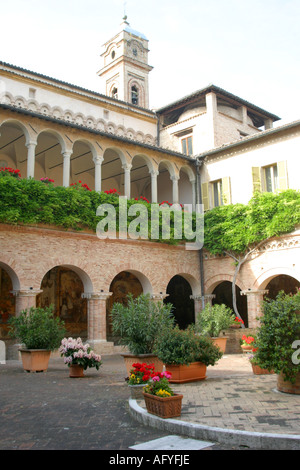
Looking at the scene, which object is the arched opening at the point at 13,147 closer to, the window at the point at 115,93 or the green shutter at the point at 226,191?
the green shutter at the point at 226,191

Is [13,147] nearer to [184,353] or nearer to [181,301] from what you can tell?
[181,301]

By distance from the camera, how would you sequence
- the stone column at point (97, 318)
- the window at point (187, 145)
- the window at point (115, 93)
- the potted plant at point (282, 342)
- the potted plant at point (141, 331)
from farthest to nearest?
the window at point (115, 93) < the window at point (187, 145) < the stone column at point (97, 318) < the potted plant at point (141, 331) < the potted plant at point (282, 342)

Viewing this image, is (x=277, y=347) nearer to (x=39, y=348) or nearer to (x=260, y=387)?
(x=260, y=387)

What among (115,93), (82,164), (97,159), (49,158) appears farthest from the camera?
(115,93)

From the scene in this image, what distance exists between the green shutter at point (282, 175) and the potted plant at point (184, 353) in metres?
10.6

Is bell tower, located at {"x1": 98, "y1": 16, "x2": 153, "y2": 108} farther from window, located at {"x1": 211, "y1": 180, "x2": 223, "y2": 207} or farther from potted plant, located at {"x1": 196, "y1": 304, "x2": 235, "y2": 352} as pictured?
potted plant, located at {"x1": 196, "y1": 304, "x2": 235, "y2": 352}

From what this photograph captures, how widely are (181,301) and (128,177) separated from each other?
8.01m

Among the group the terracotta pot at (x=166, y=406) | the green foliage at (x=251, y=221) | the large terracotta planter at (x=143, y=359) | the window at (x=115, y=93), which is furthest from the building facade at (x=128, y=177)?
the terracotta pot at (x=166, y=406)

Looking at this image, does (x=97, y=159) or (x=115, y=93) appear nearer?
(x=97, y=159)

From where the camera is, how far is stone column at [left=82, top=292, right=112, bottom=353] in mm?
16969

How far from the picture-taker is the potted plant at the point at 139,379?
7.99 m

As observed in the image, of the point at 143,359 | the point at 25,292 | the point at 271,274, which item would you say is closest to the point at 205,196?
the point at 271,274

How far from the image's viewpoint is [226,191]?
20.9m

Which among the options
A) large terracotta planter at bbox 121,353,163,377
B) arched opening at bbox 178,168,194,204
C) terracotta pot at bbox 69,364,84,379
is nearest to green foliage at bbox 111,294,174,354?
large terracotta planter at bbox 121,353,163,377
